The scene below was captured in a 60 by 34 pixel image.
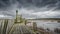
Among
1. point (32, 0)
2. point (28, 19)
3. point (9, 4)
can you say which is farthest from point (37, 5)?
point (9, 4)

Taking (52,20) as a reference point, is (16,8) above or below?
above

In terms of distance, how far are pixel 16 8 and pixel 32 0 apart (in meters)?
0.73

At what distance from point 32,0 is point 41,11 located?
0.58m

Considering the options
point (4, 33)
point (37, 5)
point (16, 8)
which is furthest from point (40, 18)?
point (4, 33)

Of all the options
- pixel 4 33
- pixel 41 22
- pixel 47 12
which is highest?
pixel 47 12

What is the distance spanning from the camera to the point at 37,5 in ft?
20.1

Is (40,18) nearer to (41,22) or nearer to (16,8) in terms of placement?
(41,22)

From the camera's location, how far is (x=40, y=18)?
6.09 meters

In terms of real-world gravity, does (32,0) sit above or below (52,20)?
above

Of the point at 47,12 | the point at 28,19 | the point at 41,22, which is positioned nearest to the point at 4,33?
the point at 28,19

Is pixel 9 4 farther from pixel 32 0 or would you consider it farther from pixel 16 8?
pixel 32 0

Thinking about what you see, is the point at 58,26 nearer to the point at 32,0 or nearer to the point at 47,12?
the point at 47,12

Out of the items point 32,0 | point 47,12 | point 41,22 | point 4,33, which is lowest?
point 4,33

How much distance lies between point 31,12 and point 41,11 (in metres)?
0.41
